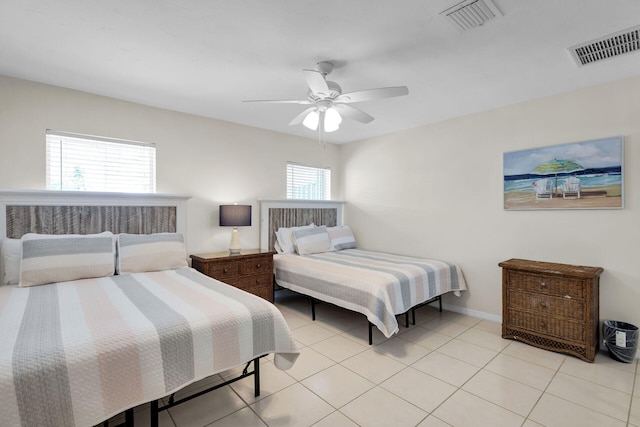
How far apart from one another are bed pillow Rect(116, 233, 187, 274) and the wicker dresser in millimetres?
3304

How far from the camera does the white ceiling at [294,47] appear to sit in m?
1.79

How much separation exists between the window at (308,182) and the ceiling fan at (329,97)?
1.90 m

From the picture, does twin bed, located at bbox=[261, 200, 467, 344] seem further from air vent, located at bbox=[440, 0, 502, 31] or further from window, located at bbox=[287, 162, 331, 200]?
air vent, located at bbox=[440, 0, 502, 31]

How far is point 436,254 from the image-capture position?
13.2 ft

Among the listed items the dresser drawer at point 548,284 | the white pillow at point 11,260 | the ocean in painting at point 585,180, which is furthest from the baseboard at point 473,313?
the white pillow at point 11,260

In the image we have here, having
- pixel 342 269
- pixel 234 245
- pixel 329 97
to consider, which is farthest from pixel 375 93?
pixel 234 245

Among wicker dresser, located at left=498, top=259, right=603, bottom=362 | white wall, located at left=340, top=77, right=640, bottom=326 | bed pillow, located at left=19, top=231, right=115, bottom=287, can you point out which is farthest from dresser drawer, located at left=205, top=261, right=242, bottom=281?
wicker dresser, located at left=498, top=259, right=603, bottom=362

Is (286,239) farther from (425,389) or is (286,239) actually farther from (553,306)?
(553,306)

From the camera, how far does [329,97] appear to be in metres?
2.45

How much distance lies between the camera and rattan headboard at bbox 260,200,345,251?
4.37m

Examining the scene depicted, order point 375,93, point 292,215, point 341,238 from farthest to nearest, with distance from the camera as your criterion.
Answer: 1. point 341,238
2. point 292,215
3. point 375,93

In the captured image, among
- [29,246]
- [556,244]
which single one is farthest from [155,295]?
[556,244]

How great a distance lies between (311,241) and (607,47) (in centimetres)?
344

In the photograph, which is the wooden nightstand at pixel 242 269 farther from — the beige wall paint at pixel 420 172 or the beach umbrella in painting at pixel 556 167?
the beach umbrella in painting at pixel 556 167
